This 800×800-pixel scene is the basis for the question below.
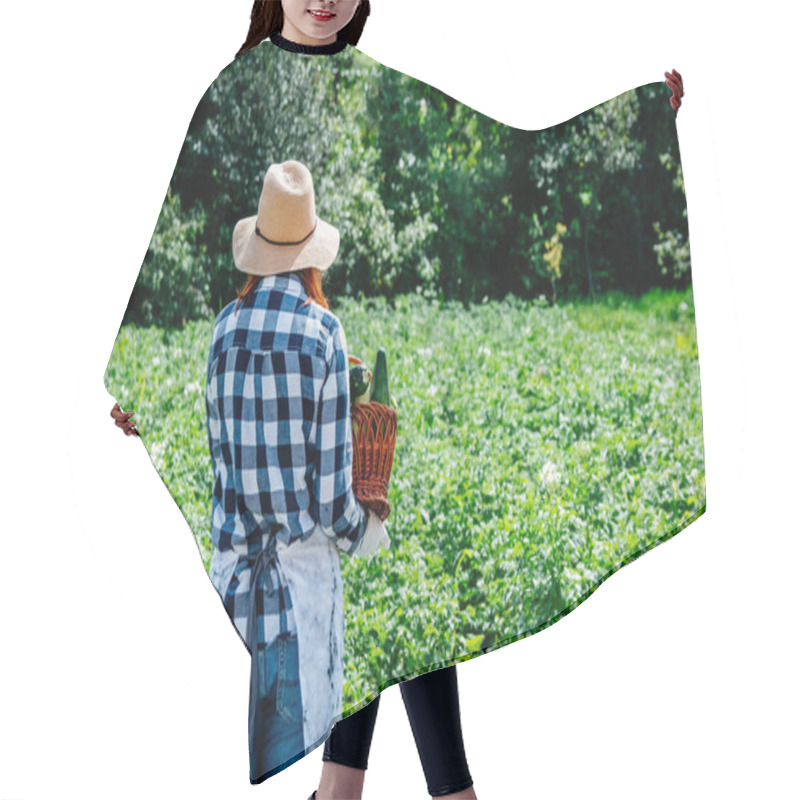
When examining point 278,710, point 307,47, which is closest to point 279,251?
point 307,47

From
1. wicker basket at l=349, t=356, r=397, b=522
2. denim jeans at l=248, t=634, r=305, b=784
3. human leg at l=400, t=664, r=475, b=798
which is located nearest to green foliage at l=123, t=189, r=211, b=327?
wicker basket at l=349, t=356, r=397, b=522

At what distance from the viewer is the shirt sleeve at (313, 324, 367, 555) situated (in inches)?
186

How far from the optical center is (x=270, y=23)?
482 centimetres

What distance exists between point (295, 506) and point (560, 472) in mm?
661

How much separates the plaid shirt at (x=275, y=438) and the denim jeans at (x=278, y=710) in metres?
0.05

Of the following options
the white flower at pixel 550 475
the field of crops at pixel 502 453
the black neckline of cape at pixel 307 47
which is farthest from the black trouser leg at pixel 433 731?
the black neckline of cape at pixel 307 47

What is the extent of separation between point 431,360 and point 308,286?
0.36 metres

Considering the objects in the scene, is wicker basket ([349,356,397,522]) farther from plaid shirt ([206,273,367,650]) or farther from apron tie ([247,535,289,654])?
apron tie ([247,535,289,654])

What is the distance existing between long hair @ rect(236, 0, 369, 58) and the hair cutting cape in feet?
0.21

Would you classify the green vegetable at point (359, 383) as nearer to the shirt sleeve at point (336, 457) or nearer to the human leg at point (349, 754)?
the shirt sleeve at point (336, 457)

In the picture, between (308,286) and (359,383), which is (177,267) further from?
(359,383)

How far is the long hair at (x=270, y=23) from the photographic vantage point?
482 centimetres

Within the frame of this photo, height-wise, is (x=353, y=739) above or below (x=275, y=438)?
below

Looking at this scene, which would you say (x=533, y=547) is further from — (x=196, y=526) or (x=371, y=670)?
(x=196, y=526)
